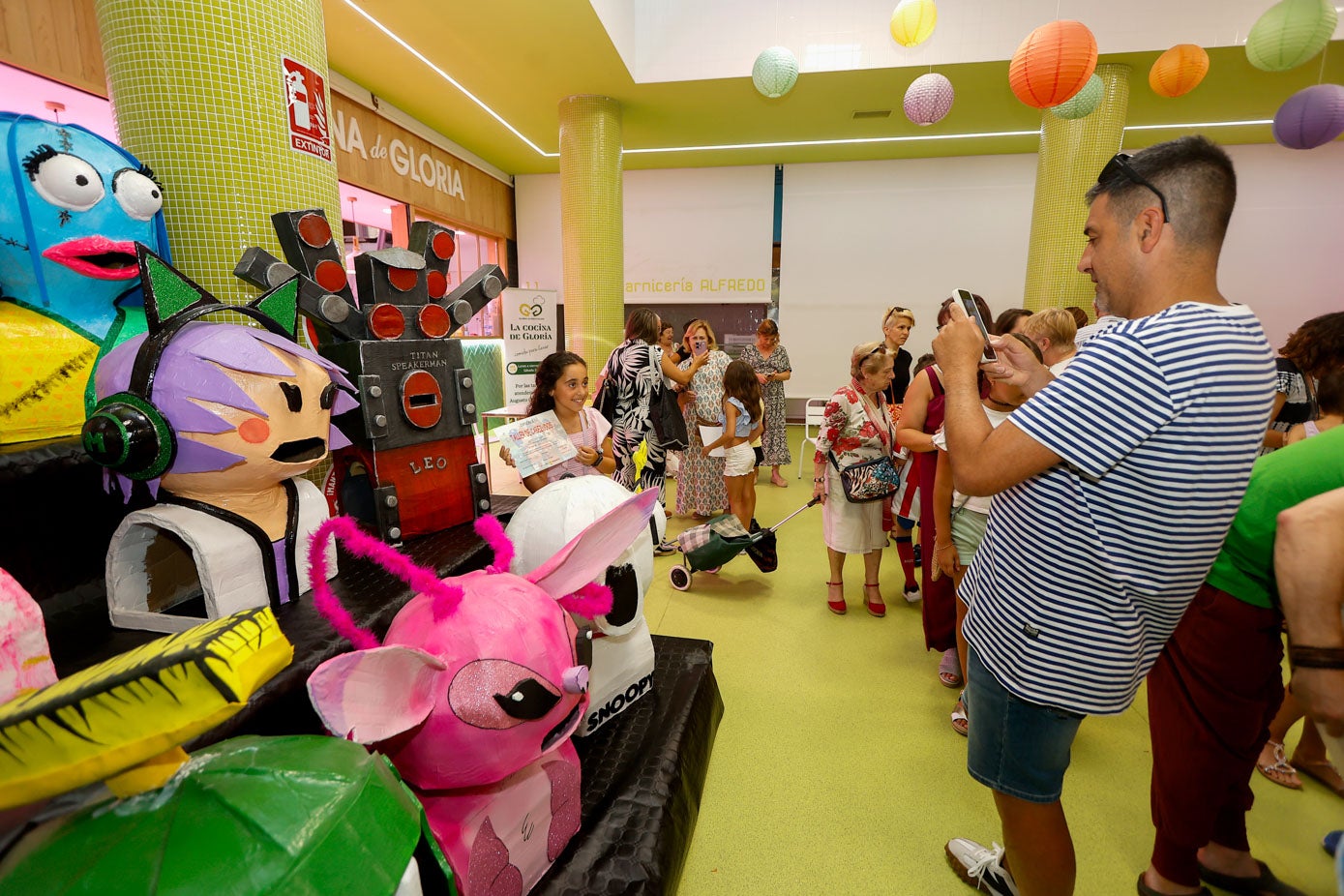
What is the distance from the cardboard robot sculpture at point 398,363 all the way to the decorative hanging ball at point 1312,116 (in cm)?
542

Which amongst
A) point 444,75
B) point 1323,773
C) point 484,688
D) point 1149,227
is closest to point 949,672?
point 1323,773

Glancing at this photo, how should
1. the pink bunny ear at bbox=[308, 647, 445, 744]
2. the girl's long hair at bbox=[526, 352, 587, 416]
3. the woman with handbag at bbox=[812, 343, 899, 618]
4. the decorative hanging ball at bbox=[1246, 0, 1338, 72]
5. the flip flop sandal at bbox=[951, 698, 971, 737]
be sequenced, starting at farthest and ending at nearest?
1. the decorative hanging ball at bbox=[1246, 0, 1338, 72]
2. the woman with handbag at bbox=[812, 343, 899, 618]
3. the girl's long hair at bbox=[526, 352, 587, 416]
4. the flip flop sandal at bbox=[951, 698, 971, 737]
5. the pink bunny ear at bbox=[308, 647, 445, 744]

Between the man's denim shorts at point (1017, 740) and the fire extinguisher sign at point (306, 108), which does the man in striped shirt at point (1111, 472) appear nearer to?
the man's denim shorts at point (1017, 740)

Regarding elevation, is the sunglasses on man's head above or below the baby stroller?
above

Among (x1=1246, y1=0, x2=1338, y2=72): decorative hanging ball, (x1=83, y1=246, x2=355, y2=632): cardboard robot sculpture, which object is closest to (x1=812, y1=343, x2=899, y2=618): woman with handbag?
(x1=83, y1=246, x2=355, y2=632): cardboard robot sculpture

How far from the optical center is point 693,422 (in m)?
4.42

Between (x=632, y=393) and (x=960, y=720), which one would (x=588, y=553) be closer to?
(x=960, y=720)

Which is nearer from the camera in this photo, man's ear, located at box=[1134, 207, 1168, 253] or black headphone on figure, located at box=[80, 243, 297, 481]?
black headphone on figure, located at box=[80, 243, 297, 481]

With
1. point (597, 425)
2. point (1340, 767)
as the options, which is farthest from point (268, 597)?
point (1340, 767)

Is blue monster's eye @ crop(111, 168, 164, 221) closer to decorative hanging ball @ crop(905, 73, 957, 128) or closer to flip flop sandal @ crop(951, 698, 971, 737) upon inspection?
flip flop sandal @ crop(951, 698, 971, 737)

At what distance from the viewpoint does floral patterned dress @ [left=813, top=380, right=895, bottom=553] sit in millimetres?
2893

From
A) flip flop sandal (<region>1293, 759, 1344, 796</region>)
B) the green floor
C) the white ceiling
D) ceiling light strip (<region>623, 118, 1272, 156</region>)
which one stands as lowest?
the green floor

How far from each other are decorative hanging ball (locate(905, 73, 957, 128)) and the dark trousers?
412 cm

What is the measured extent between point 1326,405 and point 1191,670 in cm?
93
